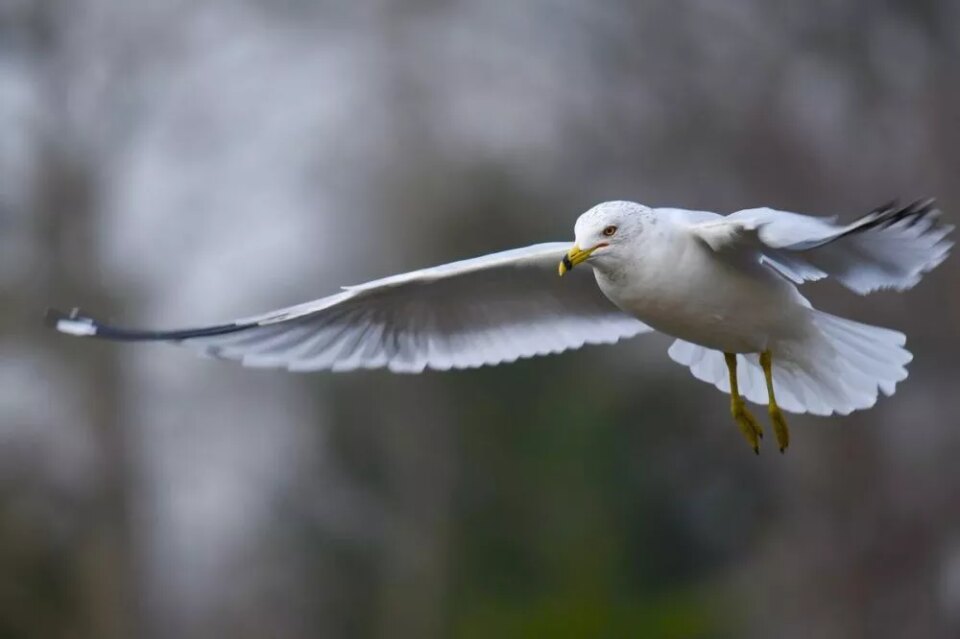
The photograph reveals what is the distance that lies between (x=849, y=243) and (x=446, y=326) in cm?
119

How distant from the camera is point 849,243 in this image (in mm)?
3037

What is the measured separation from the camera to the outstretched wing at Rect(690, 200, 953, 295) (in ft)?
9.45

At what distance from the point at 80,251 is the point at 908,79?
419cm

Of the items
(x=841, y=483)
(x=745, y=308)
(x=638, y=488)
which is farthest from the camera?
(x=638, y=488)

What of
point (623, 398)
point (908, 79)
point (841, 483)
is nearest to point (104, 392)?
point (623, 398)

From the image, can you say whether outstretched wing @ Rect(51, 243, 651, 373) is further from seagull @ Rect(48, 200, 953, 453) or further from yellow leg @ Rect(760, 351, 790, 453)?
yellow leg @ Rect(760, 351, 790, 453)

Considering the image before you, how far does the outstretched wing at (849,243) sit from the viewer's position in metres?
2.88

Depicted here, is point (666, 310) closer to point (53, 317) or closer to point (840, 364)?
point (840, 364)

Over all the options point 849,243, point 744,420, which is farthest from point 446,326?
point 849,243

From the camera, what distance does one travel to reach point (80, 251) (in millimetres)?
9242

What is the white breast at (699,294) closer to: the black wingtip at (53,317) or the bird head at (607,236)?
the bird head at (607,236)

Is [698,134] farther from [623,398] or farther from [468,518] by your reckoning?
[468,518]

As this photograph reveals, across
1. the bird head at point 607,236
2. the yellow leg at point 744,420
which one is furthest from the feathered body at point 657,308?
the yellow leg at point 744,420

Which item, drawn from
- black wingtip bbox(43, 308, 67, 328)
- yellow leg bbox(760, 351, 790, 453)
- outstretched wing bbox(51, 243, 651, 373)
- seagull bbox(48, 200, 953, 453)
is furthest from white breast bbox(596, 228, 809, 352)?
black wingtip bbox(43, 308, 67, 328)
